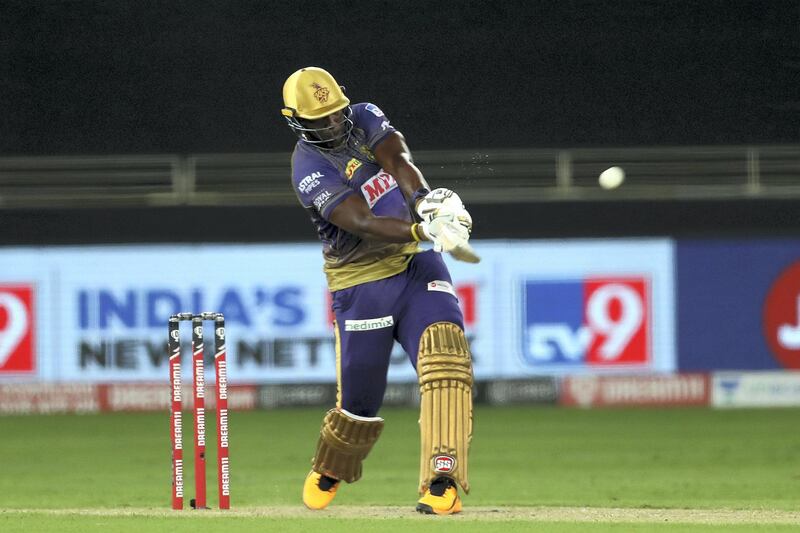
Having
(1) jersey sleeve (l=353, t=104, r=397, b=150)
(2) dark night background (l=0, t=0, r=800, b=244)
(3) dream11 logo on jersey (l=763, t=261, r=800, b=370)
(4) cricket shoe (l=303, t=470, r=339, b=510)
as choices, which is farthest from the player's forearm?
(2) dark night background (l=0, t=0, r=800, b=244)

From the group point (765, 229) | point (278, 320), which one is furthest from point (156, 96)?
point (765, 229)

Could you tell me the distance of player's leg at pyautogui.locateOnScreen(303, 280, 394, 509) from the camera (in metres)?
6.10

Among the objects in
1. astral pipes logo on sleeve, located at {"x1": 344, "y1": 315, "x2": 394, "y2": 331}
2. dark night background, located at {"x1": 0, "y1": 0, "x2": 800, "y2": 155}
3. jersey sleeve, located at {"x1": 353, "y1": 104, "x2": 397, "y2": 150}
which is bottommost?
astral pipes logo on sleeve, located at {"x1": 344, "y1": 315, "x2": 394, "y2": 331}

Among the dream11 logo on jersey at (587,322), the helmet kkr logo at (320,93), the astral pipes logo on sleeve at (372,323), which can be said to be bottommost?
the astral pipes logo on sleeve at (372,323)

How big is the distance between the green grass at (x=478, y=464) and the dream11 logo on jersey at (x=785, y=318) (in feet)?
1.98

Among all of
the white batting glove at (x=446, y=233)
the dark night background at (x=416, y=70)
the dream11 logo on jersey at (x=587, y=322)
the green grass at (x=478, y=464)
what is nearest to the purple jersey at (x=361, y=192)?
the white batting glove at (x=446, y=233)

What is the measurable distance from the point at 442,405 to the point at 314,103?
1.34 m

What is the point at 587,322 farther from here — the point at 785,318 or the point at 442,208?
the point at 442,208

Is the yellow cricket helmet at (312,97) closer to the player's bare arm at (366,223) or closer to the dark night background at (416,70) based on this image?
the player's bare arm at (366,223)

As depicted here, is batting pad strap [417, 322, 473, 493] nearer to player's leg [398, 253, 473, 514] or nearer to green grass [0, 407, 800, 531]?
player's leg [398, 253, 473, 514]

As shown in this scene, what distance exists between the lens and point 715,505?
736 centimetres

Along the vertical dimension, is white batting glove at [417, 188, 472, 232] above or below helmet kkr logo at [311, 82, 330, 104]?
below

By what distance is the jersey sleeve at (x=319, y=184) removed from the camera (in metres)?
5.88

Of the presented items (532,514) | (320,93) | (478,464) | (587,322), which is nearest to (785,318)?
(587,322)
